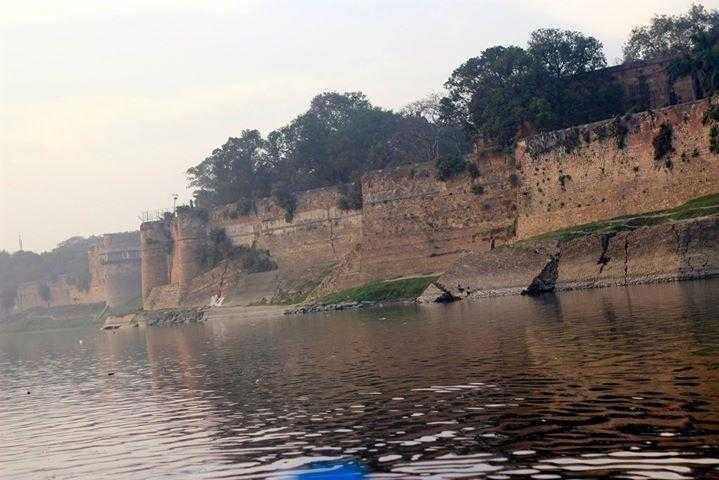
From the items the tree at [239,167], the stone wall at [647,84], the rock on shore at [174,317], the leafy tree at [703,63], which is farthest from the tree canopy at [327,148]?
the leafy tree at [703,63]

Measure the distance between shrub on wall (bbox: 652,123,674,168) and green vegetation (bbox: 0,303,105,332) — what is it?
178 feet

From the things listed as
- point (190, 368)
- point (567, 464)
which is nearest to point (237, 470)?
point (567, 464)

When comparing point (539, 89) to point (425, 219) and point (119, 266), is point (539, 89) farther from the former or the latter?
point (119, 266)

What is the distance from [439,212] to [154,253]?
2735 centimetres

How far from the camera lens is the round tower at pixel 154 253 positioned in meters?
71.2

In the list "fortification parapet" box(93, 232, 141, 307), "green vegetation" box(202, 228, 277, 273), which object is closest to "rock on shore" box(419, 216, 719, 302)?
"green vegetation" box(202, 228, 277, 273)

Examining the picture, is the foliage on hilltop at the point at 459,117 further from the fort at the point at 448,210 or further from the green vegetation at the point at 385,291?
the green vegetation at the point at 385,291

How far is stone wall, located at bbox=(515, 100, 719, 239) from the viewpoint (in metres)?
39.1

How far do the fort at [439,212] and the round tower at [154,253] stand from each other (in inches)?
2.7

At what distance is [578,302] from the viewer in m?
28.8

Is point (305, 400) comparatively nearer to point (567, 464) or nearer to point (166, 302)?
point (567, 464)

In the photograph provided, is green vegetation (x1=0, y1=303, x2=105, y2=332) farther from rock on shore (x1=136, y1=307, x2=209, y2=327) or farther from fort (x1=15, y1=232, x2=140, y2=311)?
rock on shore (x1=136, y1=307, x2=209, y2=327)

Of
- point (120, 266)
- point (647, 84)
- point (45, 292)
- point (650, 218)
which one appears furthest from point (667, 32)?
point (45, 292)

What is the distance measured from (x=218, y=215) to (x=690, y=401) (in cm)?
5884
